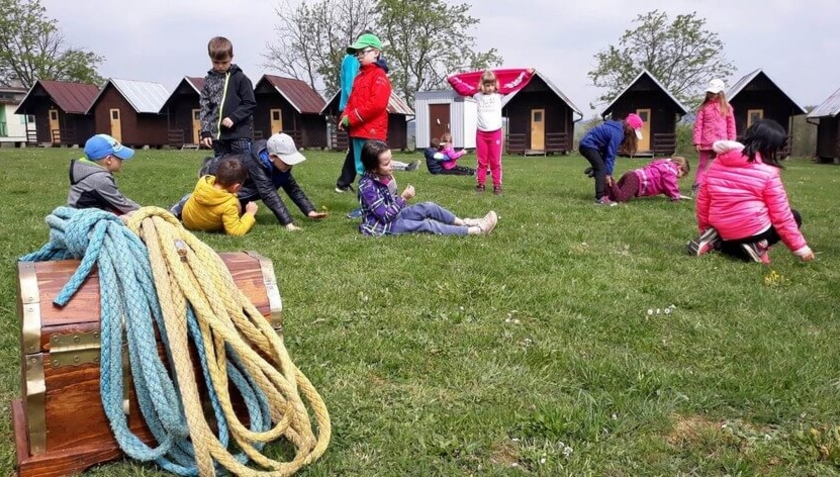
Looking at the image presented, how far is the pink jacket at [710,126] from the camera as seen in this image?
11922 millimetres

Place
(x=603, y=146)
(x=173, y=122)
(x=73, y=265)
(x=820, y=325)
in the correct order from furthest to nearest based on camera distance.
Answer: (x=173, y=122), (x=603, y=146), (x=820, y=325), (x=73, y=265)

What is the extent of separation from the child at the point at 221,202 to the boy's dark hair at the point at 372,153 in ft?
4.29

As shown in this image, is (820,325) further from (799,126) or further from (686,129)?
(686,129)

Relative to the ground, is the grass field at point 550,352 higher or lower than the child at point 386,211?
lower

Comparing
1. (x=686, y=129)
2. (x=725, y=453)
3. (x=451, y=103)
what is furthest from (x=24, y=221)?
(x=686, y=129)

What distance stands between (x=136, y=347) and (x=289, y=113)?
1544 inches

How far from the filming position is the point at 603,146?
10.2 m

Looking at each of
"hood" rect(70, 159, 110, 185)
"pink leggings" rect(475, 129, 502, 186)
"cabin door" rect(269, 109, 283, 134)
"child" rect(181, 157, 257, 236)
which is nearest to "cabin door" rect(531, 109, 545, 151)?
"cabin door" rect(269, 109, 283, 134)

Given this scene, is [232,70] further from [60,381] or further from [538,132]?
[538,132]

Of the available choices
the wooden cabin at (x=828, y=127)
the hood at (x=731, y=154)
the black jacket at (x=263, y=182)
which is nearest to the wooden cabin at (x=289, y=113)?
the wooden cabin at (x=828, y=127)

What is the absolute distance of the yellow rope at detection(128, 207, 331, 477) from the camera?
7.41 feet

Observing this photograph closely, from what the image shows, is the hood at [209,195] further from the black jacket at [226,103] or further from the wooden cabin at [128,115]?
the wooden cabin at [128,115]

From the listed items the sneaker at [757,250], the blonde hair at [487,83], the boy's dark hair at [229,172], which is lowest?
the sneaker at [757,250]

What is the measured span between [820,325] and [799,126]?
128 feet
